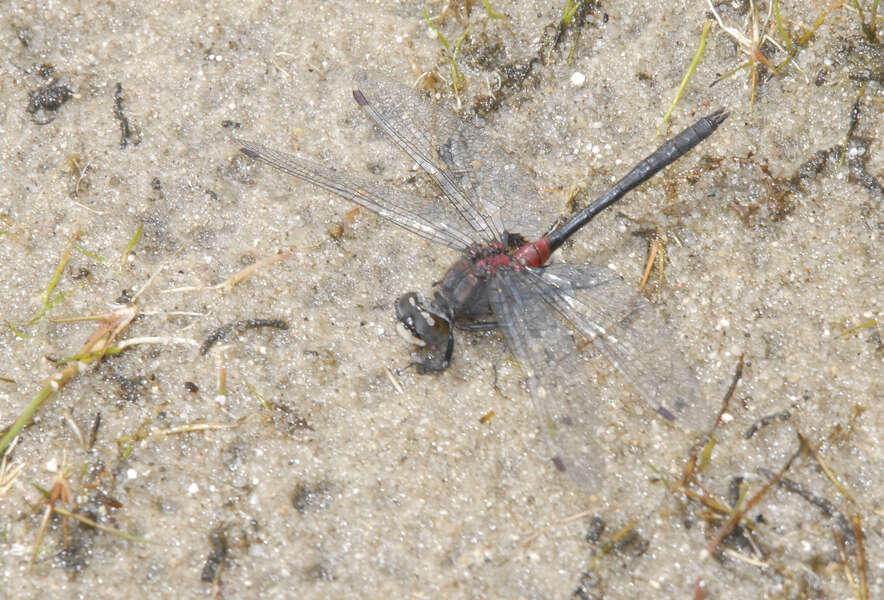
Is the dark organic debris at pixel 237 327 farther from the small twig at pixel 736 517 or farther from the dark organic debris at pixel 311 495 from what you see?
the small twig at pixel 736 517

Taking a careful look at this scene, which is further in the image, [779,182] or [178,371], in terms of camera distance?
[779,182]

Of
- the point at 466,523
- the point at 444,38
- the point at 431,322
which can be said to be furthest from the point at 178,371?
the point at 444,38

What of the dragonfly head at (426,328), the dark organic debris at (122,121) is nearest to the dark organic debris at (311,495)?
the dragonfly head at (426,328)

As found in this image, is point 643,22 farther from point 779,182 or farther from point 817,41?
point 779,182

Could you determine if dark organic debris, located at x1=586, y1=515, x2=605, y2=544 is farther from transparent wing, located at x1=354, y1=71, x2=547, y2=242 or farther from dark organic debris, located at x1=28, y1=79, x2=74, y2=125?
dark organic debris, located at x1=28, y1=79, x2=74, y2=125

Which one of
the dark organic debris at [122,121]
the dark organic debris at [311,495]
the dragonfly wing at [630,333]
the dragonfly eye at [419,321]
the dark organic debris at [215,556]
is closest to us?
the dark organic debris at [215,556]

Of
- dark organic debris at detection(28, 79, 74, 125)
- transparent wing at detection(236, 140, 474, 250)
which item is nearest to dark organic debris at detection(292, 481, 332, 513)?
transparent wing at detection(236, 140, 474, 250)

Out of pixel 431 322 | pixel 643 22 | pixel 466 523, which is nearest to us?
pixel 466 523

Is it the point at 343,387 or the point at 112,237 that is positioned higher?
the point at 343,387
